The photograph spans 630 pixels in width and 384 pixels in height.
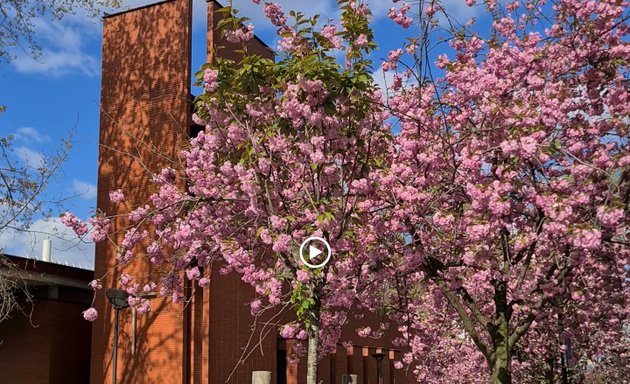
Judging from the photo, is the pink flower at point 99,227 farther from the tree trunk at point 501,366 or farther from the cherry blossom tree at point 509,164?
the tree trunk at point 501,366

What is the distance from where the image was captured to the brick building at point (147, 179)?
20.6 meters

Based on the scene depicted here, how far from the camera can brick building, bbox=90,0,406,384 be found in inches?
812

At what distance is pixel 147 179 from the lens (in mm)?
21562

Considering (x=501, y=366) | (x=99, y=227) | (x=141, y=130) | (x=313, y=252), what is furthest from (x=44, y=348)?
(x=313, y=252)

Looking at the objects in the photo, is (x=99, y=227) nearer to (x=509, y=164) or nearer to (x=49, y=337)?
(x=509, y=164)

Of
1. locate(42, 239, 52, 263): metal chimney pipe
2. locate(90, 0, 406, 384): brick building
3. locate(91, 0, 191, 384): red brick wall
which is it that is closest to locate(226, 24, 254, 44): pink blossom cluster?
locate(90, 0, 406, 384): brick building

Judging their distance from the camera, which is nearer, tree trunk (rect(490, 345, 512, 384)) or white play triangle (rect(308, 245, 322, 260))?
white play triangle (rect(308, 245, 322, 260))

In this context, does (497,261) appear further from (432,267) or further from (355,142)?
(355,142)

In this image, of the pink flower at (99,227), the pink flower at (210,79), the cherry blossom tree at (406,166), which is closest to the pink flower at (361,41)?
the cherry blossom tree at (406,166)

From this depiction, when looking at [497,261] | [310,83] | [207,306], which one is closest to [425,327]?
[207,306]

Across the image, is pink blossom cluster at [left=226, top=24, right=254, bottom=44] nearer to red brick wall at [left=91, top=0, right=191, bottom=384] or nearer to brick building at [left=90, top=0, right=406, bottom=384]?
brick building at [left=90, top=0, right=406, bottom=384]

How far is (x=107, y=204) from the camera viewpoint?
22.4 m

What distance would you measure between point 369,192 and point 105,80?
1511 centimetres

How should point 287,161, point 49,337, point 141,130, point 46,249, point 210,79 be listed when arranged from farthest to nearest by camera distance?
point 46,249, point 49,337, point 141,130, point 287,161, point 210,79
